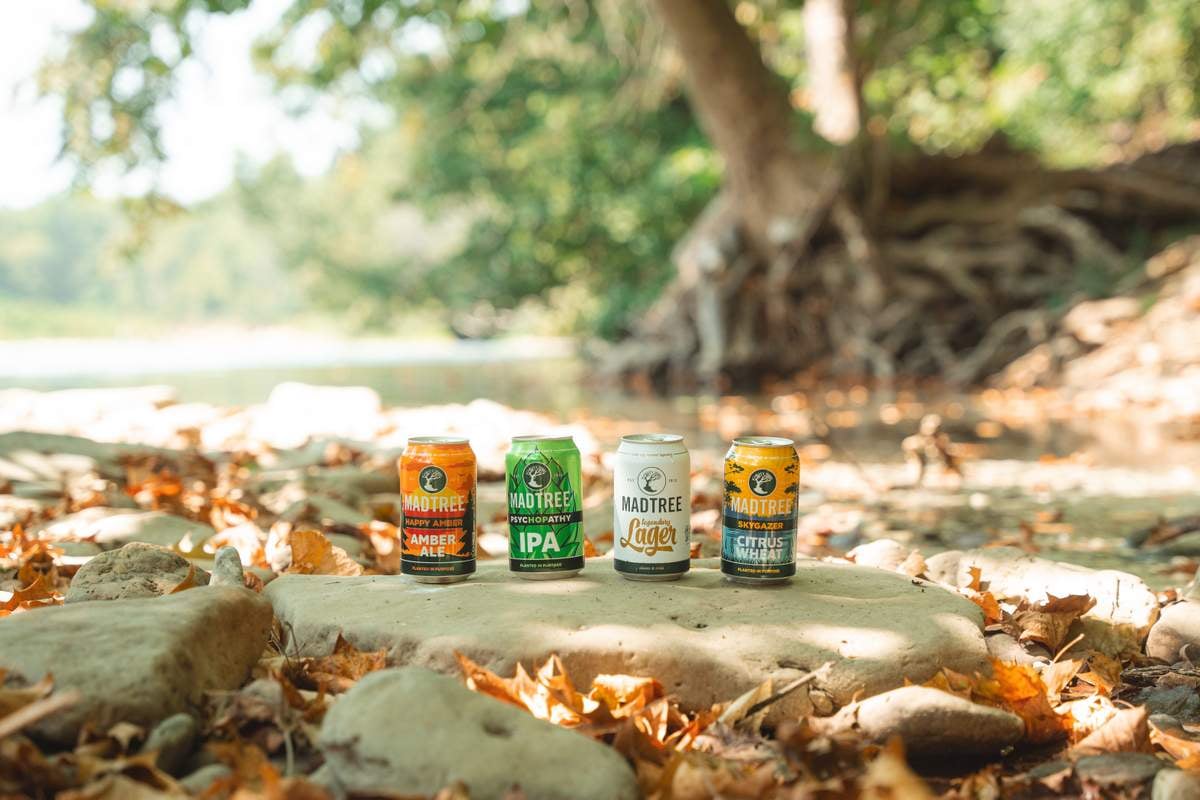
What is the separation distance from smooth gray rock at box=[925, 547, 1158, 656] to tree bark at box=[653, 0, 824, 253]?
7.55 m

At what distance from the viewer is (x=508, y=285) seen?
49.6ft

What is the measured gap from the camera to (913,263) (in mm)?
10586

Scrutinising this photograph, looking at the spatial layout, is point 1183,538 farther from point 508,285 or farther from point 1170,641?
point 508,285

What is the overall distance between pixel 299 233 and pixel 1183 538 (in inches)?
1025

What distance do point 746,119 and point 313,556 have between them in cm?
825

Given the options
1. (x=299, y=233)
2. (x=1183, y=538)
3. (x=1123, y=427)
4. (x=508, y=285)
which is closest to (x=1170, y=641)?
(x=1183, y=538)

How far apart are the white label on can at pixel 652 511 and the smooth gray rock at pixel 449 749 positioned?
68cm

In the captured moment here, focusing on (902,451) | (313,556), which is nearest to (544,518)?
(313,556)

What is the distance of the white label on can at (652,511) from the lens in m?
2.24

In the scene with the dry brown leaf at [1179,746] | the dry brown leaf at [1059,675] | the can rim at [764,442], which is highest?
the can rim at [764,442]

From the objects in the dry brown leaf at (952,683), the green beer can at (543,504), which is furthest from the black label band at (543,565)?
the dry brown leaf at (952,683)

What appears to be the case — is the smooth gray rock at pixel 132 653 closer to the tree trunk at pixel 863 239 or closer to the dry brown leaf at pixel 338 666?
the dry brown leaf at pixel 338 666

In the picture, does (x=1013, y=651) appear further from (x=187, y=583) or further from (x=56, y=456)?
(x=56, y=456)

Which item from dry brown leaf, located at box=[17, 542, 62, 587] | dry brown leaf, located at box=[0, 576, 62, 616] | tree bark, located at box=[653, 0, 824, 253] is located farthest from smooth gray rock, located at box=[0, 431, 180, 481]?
tree bark, located at box=[653, 0, 824, 253]
